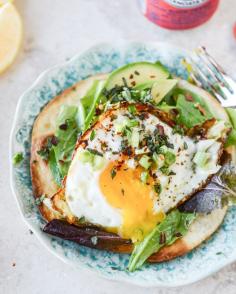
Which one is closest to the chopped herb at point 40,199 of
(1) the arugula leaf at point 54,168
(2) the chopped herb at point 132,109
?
(1) the arugula leaf at point 54,168

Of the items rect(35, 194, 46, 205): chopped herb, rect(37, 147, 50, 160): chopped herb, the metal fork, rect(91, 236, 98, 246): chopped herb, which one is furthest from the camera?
the metal fork

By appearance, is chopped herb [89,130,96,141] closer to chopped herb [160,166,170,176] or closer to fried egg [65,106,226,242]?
fried egg [65,106,226,242]

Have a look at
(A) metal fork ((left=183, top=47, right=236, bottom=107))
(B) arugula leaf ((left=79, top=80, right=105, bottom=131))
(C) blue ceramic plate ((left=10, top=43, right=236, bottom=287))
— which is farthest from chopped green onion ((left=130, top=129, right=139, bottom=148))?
(A) metal fork ((left=183, top=47, right=236, bottom=107))

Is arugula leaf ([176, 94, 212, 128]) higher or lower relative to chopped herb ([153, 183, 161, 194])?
higher

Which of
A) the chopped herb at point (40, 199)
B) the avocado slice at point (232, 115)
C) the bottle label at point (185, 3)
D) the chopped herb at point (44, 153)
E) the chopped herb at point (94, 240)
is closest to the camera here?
the chopped herb at point (94, 240)

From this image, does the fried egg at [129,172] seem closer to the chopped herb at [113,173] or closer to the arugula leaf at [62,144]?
the chopped herb at [113,173]

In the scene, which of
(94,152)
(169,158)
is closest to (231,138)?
(169,158)

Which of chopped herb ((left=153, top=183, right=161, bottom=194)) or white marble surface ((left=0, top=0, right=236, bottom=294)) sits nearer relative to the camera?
chopped herb ((left=153, top=183, right=161, bottom=194))
